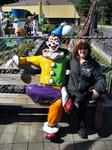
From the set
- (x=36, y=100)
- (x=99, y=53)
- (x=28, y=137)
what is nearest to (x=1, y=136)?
(x=28, y=137)

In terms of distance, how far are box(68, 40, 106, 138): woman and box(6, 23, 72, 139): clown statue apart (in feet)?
0.58

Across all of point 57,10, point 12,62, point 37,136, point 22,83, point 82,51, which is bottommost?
point 57,10

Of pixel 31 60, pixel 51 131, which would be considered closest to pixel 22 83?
pixel 31 60

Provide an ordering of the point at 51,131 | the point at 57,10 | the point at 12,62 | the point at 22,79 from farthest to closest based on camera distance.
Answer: the point at 57,10 < the point at 22,79 < the point at 12,62 < the point at 51,131

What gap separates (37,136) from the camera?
4.46 m

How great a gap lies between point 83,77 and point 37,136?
109 centimetres

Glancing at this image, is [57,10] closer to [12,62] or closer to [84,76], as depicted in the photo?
[12,62]

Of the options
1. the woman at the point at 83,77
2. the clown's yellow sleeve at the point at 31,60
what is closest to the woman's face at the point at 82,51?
the woman at the point at 83,77

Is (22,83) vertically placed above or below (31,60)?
below

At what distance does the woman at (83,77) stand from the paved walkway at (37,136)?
19 centimetres

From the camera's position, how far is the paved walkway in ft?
13.8

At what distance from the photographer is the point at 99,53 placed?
1250 centimetres

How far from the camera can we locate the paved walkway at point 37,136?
13.8ft

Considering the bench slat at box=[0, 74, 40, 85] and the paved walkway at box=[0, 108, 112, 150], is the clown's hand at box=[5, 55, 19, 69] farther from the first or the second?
the paved walkway at box=[0, 108, 112, 150]
